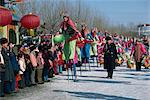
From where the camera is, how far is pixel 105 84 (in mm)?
11664

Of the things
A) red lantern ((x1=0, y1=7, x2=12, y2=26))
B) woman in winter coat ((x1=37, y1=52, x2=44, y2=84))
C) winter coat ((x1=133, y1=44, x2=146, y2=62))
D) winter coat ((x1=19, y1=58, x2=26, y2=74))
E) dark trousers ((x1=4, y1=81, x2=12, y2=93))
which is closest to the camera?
red lantern ((x1=0, y1=7, x2=12, y2=26))

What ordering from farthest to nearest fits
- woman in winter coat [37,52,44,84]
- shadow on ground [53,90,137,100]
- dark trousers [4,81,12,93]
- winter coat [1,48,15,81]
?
1. woman in winter coat [37,52,44,84]
2. dark trousers [4,81,12,93]
3. winter coat [1,48,15,81]
4. shadow on ground [53,90,137,100]

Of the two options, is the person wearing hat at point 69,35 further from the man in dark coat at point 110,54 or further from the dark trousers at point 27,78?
the man in dark coat at point 110,54

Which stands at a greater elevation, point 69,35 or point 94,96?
point 69,35

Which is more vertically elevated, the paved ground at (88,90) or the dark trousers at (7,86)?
the dark trousers at (7,86)

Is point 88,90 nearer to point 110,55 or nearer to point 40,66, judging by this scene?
point 40,66

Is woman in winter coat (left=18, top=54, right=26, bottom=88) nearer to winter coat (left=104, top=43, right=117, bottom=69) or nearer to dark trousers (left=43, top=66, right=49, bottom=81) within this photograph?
dark trousers (left=43, top=66, right=49, bottom=81)

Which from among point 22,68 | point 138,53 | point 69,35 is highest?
point 69,35

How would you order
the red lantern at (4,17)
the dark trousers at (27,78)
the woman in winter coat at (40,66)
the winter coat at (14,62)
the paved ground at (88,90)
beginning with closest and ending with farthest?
1. the red lantern at (4,17)
2. the paved ground at (88,90)
3. the winter coat at (14,62)
4. the dark trousers at (27,78)
5. the woman in winter coat at (40,66)

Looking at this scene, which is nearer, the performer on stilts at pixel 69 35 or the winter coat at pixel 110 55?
the performer on stilts at pixel 69 35

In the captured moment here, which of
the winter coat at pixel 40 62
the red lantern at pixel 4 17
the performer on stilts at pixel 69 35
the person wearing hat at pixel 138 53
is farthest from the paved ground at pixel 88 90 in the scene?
the person wearing hat at pixel 138 53

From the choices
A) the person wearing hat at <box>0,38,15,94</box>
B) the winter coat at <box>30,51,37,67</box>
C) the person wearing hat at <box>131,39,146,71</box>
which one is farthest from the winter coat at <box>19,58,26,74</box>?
the person wearing hat at <box>131,39,146,71</box>

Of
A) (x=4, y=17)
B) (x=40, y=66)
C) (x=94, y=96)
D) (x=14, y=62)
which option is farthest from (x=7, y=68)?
(x=40, y=66)

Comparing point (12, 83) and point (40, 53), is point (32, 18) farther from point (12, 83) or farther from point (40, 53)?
point (12, 83)
